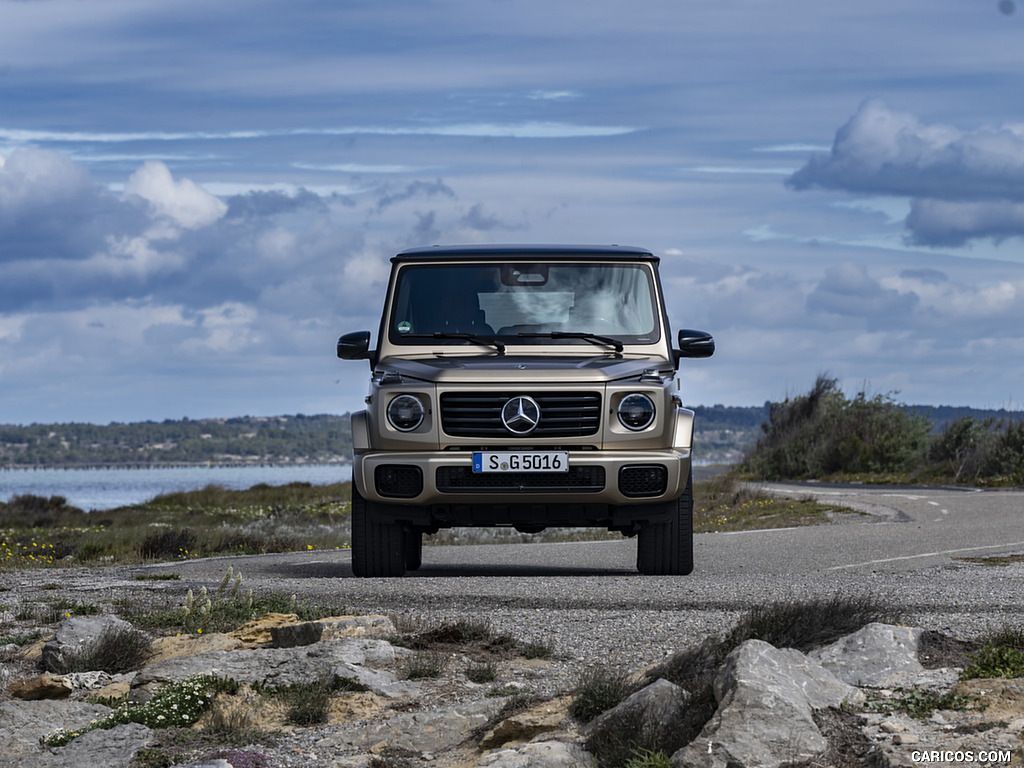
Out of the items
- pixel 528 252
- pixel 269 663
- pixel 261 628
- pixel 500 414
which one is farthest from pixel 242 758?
pixel 528 252

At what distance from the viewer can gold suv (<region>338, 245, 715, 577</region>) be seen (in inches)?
398

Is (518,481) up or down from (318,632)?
up

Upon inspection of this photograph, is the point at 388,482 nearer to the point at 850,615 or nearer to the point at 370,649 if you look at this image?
the point at 370,649

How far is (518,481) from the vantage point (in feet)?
33.2

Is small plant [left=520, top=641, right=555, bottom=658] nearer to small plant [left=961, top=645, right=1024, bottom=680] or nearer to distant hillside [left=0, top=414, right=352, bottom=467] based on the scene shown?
small plant [left=961, top=645, right=1024, bottom=680]

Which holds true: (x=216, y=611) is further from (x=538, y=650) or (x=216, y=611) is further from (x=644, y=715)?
(x=644, y=715)

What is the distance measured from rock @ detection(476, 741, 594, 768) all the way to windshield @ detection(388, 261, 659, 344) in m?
6.17

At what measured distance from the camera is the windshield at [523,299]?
36.4 feet

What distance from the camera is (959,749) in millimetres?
4578

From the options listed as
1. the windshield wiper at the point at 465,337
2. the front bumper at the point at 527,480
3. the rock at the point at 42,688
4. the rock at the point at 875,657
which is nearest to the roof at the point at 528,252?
the windshield wiper at the point at 465,337

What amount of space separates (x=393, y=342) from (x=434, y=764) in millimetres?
5996

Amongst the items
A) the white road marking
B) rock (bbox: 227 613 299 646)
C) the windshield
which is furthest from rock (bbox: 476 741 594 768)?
the white road marking

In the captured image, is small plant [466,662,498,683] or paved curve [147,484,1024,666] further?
paved curve [147,484,1024,666]

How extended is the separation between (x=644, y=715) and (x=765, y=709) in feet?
1.85
